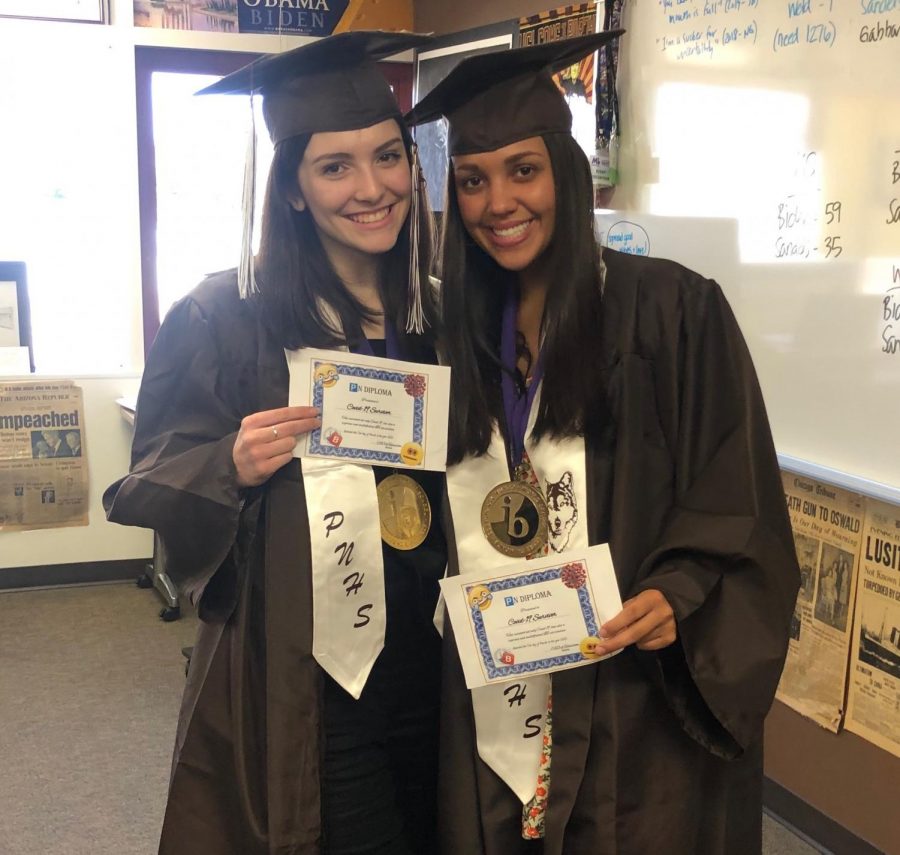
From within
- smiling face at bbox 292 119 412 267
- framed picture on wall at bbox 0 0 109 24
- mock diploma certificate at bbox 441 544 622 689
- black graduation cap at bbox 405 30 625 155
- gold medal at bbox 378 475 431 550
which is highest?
framed picture on wall at bbox 0 0 109 24

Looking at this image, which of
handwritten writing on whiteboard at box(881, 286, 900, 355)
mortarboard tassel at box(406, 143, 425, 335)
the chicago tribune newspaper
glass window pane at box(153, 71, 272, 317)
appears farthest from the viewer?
glass window pane at box(153, 71, 272, 317)

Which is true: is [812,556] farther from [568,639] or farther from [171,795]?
[171,795]

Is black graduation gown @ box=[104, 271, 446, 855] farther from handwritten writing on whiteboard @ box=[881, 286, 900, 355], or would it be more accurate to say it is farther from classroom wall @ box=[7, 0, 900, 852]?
classroom wall @ box=[7, 0, 900, 852]

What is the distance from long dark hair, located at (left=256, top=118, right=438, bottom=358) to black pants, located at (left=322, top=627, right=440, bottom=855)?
1.44ft

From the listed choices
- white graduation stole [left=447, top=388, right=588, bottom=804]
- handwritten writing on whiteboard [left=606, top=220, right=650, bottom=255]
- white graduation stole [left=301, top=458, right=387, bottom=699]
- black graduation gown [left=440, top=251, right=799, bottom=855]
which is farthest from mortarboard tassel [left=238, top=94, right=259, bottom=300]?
handwritten writing on whiteboard [left=606, top=220, right=650, bottom=255]

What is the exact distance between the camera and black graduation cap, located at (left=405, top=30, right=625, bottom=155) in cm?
124

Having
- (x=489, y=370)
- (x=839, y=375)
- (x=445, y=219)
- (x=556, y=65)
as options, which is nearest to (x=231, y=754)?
(x=489, y=370)

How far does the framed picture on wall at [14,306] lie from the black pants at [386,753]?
9.75 feet

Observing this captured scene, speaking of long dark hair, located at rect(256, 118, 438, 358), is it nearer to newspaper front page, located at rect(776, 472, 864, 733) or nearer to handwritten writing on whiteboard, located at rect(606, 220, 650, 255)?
newspaper front page, located at rect(776, 472, 864, 733)

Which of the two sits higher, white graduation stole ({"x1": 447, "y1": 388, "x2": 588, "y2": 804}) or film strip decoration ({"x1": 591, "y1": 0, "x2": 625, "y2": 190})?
film strip decoration ({"x1": 591, "y1": 0, "x2": 625, "y2": 190})

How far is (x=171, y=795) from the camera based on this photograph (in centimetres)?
125

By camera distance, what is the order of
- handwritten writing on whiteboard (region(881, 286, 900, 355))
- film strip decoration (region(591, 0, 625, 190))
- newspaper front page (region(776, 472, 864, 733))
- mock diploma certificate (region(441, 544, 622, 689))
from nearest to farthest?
mock diploma certificate (region(441, 544, 622, 689)), handwritten writing on whiteboard (region(881, 286, 900, 355)), newspaper front page (region(776, 472, 864, 733)), film strip decoration (region(591, 0, 625, 190))

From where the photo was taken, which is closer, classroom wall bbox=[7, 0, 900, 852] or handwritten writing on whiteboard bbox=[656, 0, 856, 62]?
handwritten writing on whiteboard bbox=[656, 0, 856, 62]

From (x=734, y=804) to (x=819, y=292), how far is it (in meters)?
1.12
